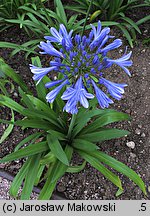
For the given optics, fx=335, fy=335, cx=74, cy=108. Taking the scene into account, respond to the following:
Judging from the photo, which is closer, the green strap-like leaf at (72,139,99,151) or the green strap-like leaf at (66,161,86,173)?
the green strap-like leaf at (72,139,99,151)

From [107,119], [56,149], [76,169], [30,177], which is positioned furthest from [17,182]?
[107,119]

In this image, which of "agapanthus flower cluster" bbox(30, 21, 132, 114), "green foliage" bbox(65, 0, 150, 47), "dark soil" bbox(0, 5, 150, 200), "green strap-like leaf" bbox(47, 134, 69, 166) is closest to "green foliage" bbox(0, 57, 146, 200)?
"green strap-like leaf" bbox(47, 134, 69, 166)

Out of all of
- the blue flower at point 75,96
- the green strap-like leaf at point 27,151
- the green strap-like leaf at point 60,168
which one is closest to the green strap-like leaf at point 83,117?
the green strap-like leaf at point 60,168

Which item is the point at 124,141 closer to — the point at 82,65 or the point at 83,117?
the point at 83,117

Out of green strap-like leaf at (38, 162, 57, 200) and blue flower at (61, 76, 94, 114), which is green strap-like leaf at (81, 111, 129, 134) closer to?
green strap-like leaf at (38, 162, 57, 200)

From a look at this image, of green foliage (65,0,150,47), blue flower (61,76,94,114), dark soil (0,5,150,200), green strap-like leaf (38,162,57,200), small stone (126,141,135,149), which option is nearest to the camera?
blue flower (61,76,94,114)

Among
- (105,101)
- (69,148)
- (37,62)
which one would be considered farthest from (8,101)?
(105,101)

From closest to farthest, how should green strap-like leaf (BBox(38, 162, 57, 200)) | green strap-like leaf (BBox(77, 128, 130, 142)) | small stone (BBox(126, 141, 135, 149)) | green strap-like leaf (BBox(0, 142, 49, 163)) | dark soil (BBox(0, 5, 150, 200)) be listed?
green strap-like leaf (BBox(0, 142, 49, 163)), green strap-like leaf (BBox(38, 162, 57, 200)), green strap-like leaf (BBox(77, 128, 130, 142)), dark soil (BBox(0, 5, 150, 200)), small stone (BBox(126, 141, 135, 149))

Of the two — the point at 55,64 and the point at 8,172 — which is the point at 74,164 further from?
the point at 55,64
